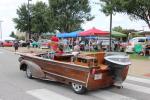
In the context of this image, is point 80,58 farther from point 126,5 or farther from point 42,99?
point 126,5

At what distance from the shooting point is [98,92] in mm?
9172

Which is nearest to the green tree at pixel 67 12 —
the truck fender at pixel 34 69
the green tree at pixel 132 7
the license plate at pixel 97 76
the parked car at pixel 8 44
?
the green tree at pixel 132 7

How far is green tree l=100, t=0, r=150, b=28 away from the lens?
22219mm

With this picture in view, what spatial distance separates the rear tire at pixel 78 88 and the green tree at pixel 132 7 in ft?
Answer: 45.7

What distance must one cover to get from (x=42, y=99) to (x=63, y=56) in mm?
2893

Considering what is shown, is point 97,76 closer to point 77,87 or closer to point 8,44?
point 77,87

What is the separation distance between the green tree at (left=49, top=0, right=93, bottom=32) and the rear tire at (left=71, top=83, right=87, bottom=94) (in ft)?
102

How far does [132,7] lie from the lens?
74.9ft

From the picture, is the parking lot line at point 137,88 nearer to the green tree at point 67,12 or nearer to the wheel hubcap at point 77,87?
the wheel hubcap at point 77,87

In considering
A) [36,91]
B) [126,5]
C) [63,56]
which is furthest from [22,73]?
[126,5]

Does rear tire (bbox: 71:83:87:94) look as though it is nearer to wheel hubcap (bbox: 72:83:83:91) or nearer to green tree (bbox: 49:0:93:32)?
wheel hubcap (bbox: 72:83:83:91)

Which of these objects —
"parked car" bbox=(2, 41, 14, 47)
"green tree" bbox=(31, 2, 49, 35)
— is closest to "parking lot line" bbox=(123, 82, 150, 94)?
"green tree" bbox=(31, 2, 49, 35)

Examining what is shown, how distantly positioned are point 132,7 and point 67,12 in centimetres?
1786

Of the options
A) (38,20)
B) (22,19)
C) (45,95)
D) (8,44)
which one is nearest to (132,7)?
(45,95)
